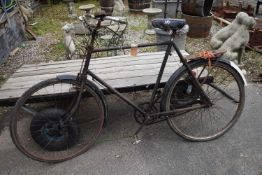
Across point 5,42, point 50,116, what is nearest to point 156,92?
point 50,116

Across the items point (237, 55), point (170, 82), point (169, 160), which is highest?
point (170, 82)

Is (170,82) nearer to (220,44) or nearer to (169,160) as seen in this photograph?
(169,160)

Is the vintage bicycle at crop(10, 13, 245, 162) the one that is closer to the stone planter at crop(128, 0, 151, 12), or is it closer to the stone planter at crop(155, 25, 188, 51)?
the stone planter at crop(155, 25, 188, 51)

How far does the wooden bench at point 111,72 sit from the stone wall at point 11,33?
7.22ft

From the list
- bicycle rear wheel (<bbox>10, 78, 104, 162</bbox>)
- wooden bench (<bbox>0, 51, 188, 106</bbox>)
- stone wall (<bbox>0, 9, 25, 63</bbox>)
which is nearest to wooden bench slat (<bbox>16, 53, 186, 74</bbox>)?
wooden bench (<bbox>0, 51, 188, 106</bbox>)

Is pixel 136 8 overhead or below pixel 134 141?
overhead

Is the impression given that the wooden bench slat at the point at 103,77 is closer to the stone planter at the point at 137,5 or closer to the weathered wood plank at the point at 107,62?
the weathered wood plank at the point at 107,62

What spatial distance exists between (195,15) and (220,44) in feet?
4.55

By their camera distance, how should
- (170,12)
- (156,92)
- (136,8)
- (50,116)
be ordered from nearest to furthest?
(50,116), (156,92), (170,12), (136,8)

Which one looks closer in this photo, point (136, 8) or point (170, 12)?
point (170, 12)

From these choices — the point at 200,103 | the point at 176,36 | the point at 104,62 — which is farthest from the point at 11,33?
the point at 200,103

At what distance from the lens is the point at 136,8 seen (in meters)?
8.72

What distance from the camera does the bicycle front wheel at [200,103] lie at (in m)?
3.00

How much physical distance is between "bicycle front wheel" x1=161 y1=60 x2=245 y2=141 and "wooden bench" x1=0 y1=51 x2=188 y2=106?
0.26 metres
